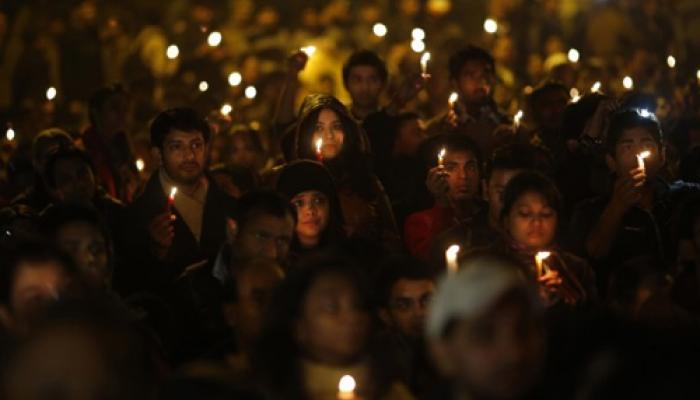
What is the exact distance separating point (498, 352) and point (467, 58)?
6.03m

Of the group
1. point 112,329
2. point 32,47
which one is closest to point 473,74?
point 112,329

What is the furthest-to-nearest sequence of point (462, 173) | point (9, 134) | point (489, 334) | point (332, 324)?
point (9, 134) < point (462, 173) < point (332, 324) < point (489, 334)

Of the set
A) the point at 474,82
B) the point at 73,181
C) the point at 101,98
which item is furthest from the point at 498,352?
the point at 101,98

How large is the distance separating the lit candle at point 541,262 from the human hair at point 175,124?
2.49 metres

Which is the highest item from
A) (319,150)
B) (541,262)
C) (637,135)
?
(319,150)

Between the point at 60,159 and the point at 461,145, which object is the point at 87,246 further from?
the point at 461,145

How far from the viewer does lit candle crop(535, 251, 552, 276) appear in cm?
768

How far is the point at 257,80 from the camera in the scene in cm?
1866

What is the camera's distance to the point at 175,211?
9461mm

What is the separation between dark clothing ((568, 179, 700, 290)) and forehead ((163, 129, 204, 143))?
1968mm

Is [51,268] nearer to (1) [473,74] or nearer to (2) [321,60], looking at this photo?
(1) [473,74]

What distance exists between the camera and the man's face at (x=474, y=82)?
36.8 feet

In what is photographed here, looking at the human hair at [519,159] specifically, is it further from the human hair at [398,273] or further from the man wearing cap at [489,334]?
the man wearing cap at [489,334]

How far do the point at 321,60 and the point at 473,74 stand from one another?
27.9ft
